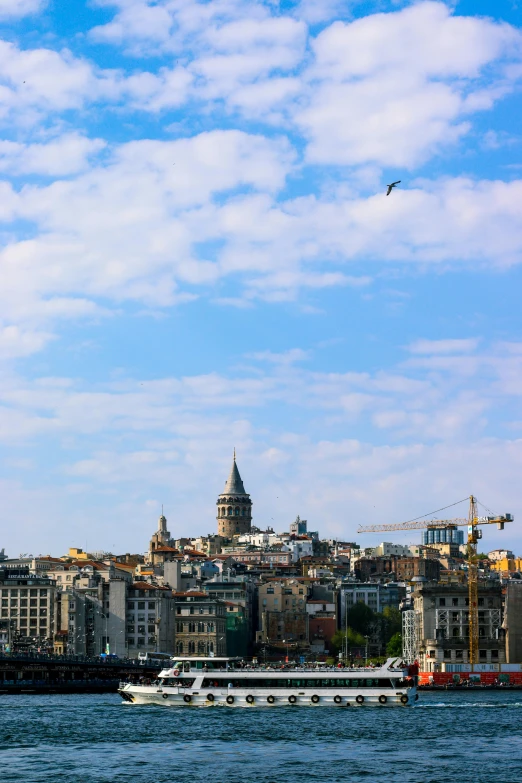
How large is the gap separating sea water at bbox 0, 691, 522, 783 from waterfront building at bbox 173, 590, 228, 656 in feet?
226

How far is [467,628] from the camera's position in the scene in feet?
450

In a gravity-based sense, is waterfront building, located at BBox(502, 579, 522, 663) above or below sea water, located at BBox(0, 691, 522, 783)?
above

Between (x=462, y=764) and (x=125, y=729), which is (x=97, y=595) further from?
(x=462, y=764)

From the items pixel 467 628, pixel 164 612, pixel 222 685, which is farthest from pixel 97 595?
pixel 222 685

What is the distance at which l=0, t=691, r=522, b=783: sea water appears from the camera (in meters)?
57.1

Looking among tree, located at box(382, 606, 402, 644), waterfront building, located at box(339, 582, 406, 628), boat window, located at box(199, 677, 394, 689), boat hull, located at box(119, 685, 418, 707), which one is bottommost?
boat hull, located at box(119, 685, 418, 707)

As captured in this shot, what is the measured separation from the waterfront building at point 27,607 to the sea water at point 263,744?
6590 centimetres

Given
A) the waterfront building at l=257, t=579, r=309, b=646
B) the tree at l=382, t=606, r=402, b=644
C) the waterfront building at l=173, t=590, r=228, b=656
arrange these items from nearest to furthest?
the waterfront building at l=173, t=590, r=228, b=656, the waterfront building at l=257, t=579, r=309, b=646, the tree at l=382, t=606, r=402, b=644

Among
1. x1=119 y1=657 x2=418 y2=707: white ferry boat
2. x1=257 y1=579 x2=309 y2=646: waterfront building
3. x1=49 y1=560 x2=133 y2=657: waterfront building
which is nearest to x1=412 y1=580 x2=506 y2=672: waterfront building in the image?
x1=49 y1=560 x2=133 y2=657: waterfront building

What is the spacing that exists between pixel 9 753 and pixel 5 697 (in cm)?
5169

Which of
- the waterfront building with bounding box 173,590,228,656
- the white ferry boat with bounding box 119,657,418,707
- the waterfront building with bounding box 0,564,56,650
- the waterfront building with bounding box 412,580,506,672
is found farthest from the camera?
the waterfront building with bounding box 173,590,228,656

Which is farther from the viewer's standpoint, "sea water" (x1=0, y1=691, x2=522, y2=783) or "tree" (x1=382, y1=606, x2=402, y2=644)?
"tree" (x1=382, y1=606, x2=402, y2=644)

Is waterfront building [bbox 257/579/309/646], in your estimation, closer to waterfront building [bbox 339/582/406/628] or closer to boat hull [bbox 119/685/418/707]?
waterfront building [bbox 339/582/406/628]

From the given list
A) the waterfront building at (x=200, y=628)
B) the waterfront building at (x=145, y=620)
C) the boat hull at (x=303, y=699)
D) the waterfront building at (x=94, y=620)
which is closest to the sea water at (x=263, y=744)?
the boat hull at (x=303, y=699)
